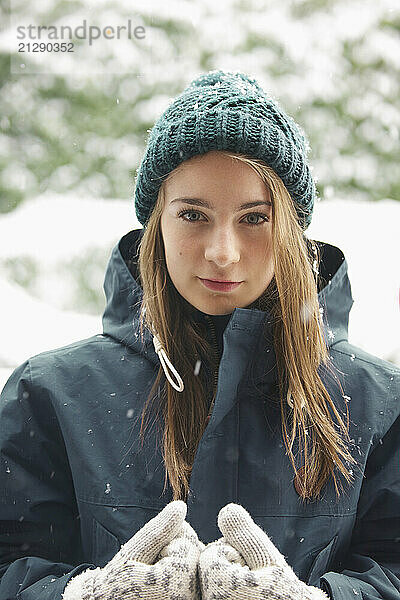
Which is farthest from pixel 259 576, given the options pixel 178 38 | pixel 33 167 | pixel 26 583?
pixel 178 38

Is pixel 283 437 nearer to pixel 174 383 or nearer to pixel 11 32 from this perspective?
pixel 174 383

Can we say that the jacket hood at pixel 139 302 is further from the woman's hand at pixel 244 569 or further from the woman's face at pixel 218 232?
the woman's hand at pixel 244 569

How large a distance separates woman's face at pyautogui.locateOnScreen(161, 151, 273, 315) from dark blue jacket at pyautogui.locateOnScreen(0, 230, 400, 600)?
7 centimetres

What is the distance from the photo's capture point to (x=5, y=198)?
Answer: 443 cm

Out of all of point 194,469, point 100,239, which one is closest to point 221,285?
point 194,469

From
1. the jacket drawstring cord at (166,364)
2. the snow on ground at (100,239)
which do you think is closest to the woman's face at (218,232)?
the jacket drawstring cord at (166,364)

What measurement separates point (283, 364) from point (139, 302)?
32cm

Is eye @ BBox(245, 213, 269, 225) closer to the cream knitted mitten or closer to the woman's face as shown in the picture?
the woman's face

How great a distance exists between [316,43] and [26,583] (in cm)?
397

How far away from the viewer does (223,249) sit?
4.06 ft

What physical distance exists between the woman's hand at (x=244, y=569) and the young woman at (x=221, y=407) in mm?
143

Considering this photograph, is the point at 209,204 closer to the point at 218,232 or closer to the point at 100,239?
the point at 218,232

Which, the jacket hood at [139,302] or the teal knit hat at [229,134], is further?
the jacket hood at [139,302]

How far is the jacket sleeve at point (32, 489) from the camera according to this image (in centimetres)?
132
